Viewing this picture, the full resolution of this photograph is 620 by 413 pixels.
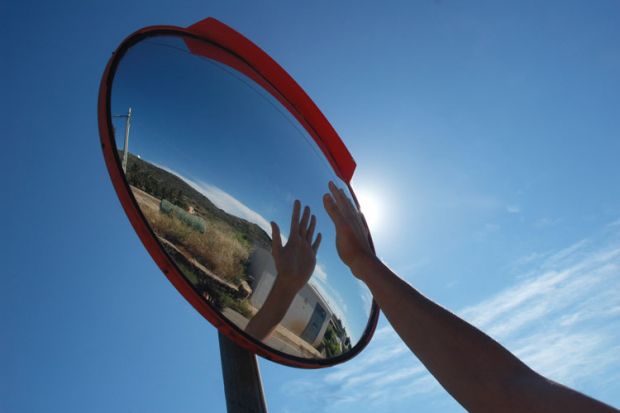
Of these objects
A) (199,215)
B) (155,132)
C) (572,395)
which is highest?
(155,132)

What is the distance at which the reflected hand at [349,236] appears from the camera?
6.38 feet

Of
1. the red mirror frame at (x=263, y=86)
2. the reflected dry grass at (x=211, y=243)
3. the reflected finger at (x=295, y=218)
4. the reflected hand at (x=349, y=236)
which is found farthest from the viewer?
the reflected finger at (x=295, y=218)

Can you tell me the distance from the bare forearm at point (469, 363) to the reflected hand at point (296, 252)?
1.29m

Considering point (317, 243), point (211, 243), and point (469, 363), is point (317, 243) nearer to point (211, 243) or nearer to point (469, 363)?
point (211, 243)

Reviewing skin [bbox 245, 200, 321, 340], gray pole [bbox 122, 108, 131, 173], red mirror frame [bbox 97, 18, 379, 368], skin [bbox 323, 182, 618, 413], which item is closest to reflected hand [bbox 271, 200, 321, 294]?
skin [bbox 245, 200, 321, 340]

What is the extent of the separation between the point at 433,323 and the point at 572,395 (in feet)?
1.19

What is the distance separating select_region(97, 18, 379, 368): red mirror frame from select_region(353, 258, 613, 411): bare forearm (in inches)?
41.7

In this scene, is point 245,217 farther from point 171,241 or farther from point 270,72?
point 270,72

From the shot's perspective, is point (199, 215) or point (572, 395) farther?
point (199, 215)

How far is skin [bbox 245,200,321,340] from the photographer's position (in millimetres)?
2467

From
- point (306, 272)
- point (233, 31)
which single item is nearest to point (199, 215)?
point (306, 272)

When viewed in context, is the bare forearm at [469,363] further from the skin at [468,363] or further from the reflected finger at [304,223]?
the reflected finger at [304,223]

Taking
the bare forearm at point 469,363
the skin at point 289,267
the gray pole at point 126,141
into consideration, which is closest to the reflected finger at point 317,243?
the skin at point 289,267

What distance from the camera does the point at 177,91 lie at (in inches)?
107
